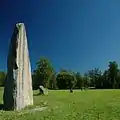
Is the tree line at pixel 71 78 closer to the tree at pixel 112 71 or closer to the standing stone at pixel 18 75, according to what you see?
the tree at pixel 112 71

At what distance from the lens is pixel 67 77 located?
99.2m

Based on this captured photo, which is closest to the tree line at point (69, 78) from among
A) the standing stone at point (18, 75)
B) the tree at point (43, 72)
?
the tree at point (43, 72)

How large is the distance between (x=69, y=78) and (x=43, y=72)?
1072cm

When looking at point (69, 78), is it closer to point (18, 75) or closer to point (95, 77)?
point (95, 77)

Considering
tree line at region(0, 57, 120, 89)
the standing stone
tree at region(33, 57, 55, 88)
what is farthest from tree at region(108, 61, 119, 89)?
the standing stone

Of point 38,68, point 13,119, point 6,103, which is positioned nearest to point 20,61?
point 6,103

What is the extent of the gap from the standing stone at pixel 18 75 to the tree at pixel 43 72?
70912mm

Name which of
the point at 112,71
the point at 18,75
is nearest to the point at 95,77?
the point at 112,71

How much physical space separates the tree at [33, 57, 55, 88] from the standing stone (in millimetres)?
70912

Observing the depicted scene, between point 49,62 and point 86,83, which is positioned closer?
point 49,62

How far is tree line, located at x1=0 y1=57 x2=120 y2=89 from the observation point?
96375 mm

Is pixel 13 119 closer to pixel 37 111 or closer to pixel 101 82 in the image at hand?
pixel 37 111

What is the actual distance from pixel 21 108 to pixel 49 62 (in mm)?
77513

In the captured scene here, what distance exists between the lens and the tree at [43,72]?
95.6 meters
